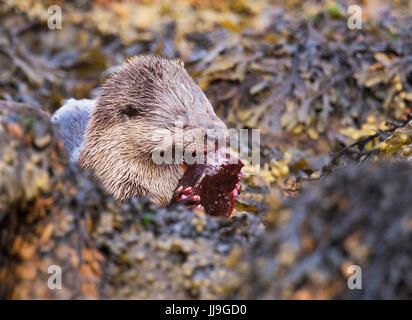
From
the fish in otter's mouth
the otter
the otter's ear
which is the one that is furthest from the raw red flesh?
the otter's ear

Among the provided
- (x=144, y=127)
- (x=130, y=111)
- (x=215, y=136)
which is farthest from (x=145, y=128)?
(x=215, y=136)

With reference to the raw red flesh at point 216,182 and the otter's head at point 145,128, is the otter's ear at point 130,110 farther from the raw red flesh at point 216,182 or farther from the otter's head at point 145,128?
the raw red flesh at point 216,182

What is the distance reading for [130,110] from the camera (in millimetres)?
3012

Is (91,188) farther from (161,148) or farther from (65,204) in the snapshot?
(161,148)

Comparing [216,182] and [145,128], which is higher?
[145,128]

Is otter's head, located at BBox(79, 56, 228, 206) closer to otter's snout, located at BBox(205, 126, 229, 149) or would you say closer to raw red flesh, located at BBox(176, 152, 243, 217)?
otter's snout, located at BBox(205, 126, 229, 149)

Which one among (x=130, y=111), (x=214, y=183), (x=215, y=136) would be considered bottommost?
(x=214, y=183)

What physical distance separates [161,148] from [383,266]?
163 centimetres

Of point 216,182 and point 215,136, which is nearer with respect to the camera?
point 215,136

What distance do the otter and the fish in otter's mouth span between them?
0.27 ft

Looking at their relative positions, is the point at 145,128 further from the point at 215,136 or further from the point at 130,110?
the point at 215,136

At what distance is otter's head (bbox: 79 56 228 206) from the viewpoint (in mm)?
2947

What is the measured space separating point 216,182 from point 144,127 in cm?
46

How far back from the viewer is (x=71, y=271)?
1914 mm
